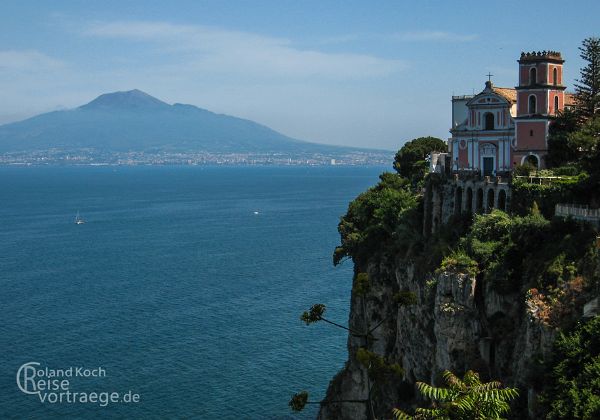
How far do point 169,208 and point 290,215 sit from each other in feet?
112

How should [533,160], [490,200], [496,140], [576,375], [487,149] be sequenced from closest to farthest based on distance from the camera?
[576,375]
[490,200]
[533,160]
[496,140]
[487,149]

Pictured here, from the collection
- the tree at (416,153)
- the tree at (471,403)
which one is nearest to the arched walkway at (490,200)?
the tree at (471,403)

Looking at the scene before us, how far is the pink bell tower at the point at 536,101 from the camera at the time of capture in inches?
1886

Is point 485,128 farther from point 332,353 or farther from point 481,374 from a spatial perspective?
point 332,353

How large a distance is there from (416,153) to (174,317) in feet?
89.8

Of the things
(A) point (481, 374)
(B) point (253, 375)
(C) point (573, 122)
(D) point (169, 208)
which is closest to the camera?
(A) point (481, 374)

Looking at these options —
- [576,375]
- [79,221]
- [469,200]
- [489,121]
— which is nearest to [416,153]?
[489,121]

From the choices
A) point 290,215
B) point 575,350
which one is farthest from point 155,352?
point 290,215

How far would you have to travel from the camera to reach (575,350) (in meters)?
29.9

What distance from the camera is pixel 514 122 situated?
162 feet

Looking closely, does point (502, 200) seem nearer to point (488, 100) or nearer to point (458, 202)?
point (458, 202)

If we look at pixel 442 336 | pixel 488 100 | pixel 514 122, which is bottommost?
pixel 442 336

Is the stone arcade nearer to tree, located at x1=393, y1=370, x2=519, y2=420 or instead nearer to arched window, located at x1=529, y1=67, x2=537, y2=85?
arched window, located at x1=529, y1=67, x2=537, y2=85

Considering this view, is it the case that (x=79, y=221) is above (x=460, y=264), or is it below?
below
